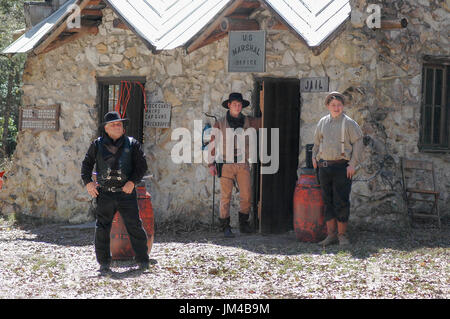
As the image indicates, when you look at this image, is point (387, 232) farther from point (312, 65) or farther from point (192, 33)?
point (192, 33)

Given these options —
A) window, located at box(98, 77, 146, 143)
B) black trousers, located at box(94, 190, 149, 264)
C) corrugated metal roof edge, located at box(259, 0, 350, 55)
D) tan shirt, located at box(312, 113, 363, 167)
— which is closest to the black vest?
black trousers, located at box(94, 190, 149, 264)

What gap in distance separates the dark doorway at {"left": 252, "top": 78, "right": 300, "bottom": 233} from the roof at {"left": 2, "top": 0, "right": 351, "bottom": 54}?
1035mm

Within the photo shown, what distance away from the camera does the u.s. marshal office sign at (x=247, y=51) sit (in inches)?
369

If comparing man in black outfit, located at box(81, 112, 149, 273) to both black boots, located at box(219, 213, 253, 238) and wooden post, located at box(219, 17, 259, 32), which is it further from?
wooden post, located at box(219, 17, 259, 32)

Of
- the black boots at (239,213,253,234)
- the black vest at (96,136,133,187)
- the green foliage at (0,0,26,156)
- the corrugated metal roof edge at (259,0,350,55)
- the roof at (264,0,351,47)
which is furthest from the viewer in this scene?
the green foliage at (0,0,26,156)

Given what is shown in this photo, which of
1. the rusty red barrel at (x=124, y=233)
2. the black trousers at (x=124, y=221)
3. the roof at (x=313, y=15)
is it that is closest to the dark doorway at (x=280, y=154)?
the roof at (x=313, y=15)

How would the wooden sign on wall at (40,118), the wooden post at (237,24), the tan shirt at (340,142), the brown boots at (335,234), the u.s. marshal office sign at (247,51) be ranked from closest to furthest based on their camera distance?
1. the tan shirt at (340,142)
2. the brown boots at (335,234)
3. the u.s. marshal office sign at (247,51)
4. the wooden post at (237,24)
5. the wooden sign on wall at (40,118)

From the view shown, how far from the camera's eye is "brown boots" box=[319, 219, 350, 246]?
25.8 feet

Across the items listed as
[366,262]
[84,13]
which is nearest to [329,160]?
[366,262]

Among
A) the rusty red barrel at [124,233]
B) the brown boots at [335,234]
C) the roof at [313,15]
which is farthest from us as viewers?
the roof at [313,15]

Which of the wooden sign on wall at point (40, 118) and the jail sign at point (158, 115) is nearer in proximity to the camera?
the jail sign at point (158, 115)

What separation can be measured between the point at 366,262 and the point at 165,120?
439cm

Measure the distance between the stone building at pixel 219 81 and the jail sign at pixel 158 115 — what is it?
0.22 feet

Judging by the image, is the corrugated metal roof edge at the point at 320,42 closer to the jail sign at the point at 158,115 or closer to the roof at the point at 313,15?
the roof at the point at 313,15
